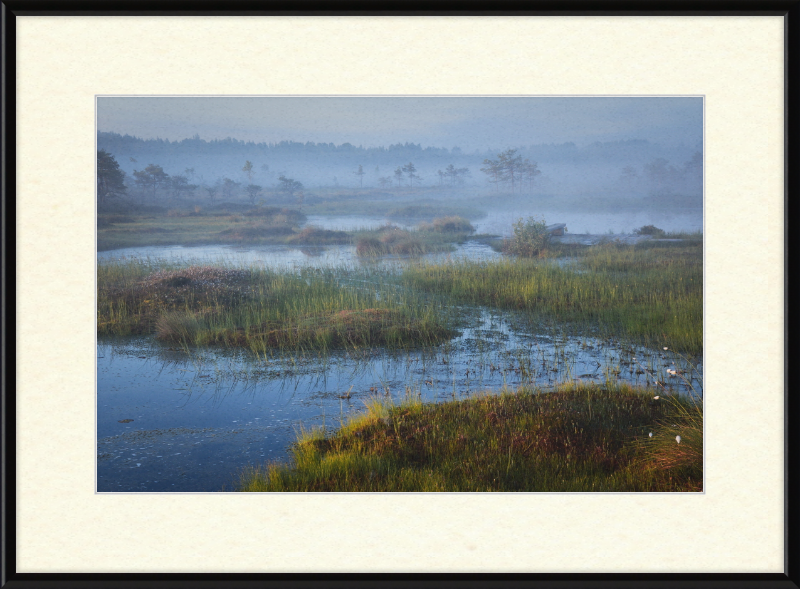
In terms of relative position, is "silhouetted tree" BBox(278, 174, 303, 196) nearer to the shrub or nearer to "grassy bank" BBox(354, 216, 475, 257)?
"grassy bank" BBox(354, 216, 475, 257)

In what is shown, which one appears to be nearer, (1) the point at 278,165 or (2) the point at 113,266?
(2) the point at 113,266

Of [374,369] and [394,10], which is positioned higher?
[394,10]

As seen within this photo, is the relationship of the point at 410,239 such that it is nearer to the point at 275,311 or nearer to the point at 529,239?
the point at 529,239

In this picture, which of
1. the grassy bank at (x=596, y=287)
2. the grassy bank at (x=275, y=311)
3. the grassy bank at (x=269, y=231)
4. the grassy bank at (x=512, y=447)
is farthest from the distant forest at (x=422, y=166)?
the grassy bank at (x=512, y=447)

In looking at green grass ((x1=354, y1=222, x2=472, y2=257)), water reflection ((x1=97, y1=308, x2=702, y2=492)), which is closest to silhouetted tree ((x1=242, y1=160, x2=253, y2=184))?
green grass ((x1=354, y1=222, x2=472, y2=257))

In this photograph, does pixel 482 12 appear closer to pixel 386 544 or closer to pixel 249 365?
pixel 249 365

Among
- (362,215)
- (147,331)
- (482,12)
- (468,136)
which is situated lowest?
(147,331)

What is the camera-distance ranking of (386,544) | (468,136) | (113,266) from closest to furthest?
(386,544), (113,266), (468,136)

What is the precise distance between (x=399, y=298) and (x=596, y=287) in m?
1.55

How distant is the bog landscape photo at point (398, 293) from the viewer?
327 centimetres

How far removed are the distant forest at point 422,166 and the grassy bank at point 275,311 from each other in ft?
2.39

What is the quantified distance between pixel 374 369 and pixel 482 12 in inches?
105

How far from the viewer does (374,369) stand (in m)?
3.59

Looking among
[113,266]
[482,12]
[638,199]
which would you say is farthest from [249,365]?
[638,199]
